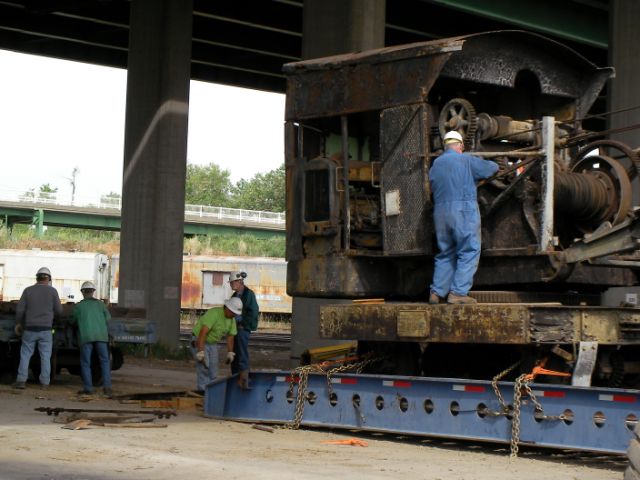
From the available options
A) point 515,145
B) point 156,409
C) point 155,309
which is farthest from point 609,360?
point 155,309

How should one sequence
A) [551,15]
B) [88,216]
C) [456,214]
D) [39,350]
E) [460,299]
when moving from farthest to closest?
1. [88,216]
2. [551,15]
3. [39,350]
4. [460,299]
5. [456,214]

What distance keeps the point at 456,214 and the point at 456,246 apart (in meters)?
0.34

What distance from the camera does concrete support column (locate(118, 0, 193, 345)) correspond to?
31.3m

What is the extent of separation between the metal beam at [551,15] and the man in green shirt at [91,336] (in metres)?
16.3

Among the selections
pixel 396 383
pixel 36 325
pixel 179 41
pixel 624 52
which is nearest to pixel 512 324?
pixel 396 383

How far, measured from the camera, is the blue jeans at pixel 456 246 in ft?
34.6

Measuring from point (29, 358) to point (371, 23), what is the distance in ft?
32.0

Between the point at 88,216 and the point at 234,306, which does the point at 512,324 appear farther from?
the point at 88,216

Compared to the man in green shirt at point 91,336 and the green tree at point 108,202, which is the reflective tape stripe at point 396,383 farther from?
the green tree at point 108,202

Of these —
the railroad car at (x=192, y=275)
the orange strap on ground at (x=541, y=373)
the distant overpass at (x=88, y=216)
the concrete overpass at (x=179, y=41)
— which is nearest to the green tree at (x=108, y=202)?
the distant overpass at (x=88, y=216)

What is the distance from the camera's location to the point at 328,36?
890 inches

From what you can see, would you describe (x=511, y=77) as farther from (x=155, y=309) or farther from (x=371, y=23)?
(x=155, y=309)

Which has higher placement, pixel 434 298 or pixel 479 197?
pixel 479 197

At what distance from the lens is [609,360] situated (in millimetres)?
10812
